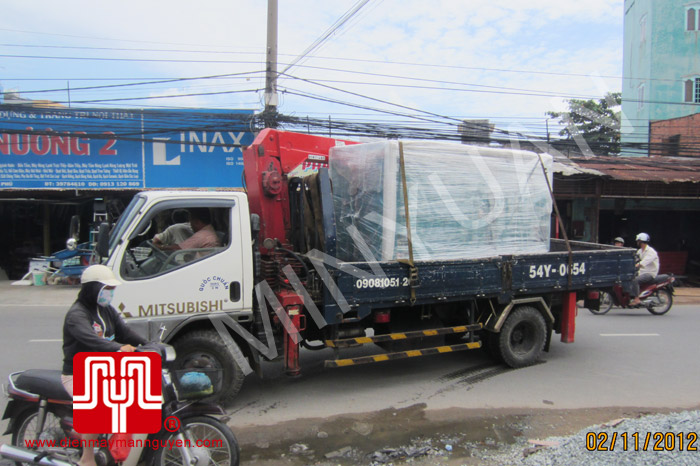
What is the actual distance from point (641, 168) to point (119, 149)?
1655cm

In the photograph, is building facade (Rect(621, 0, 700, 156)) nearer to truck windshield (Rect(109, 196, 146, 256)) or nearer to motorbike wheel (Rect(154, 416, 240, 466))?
truck windshield (Rect(109, 196, 146, 256))

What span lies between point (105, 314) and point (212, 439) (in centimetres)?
115

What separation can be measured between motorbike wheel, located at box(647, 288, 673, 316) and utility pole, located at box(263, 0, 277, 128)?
9156 mm

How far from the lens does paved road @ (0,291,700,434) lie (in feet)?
15.3

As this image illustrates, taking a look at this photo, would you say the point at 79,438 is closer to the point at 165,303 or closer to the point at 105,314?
the point at 105,314

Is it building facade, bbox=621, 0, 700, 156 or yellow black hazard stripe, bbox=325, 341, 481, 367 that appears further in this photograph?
building facade, bbox=621, 0, 700, 156

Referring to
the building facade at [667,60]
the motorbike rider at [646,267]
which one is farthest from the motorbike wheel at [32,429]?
the building facade at [667,60]

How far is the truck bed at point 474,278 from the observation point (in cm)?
459

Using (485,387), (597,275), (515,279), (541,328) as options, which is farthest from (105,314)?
(597,275)

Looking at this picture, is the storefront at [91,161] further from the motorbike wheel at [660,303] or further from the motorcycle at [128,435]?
the motorbike wheel at [660,303]

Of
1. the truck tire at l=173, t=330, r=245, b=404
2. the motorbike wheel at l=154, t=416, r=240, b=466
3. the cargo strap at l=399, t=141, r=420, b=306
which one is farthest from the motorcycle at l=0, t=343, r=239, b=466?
the cargo strap at l=399, t=141, r=420, b=306

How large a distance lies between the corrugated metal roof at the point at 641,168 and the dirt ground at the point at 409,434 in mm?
10395

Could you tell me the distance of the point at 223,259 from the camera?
14.3 feet
